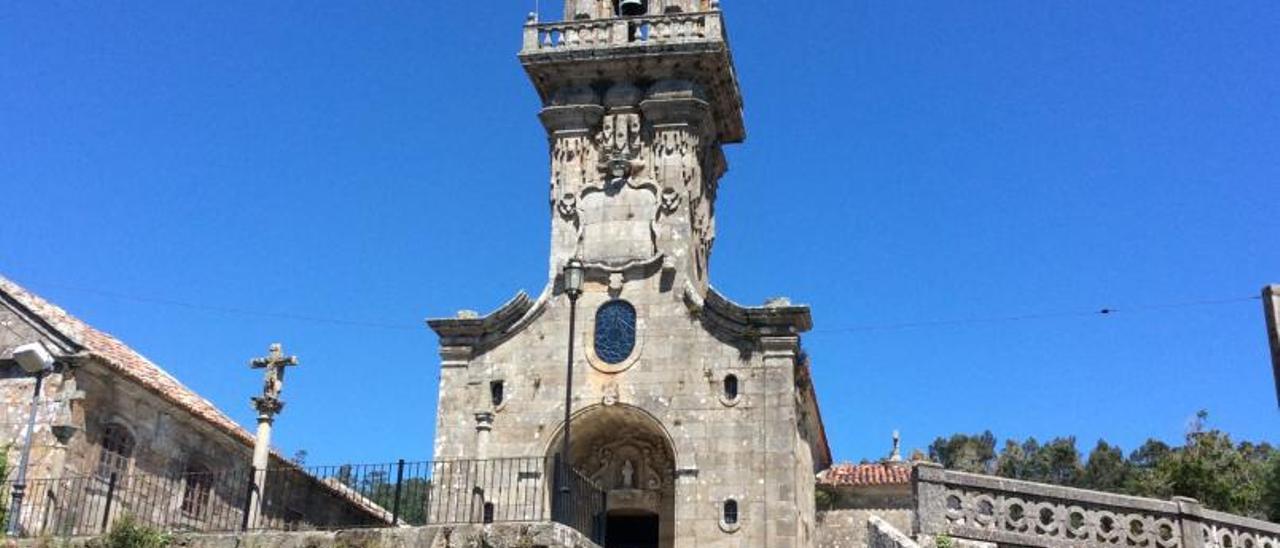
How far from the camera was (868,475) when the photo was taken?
3186cm

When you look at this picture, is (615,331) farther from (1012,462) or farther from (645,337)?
(1012,462)

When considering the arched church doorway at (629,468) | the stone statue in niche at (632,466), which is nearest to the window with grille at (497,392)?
the arched church doorway at (629,468)

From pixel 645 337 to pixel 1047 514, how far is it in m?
11.7

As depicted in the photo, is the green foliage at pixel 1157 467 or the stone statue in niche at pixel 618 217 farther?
the green foliage at pixel 1157 467

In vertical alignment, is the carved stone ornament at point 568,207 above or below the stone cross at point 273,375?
above

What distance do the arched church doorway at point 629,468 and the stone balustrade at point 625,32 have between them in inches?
336

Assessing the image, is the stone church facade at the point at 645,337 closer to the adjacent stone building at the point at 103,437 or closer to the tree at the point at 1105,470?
the adjacent stone building at the point at 103,437

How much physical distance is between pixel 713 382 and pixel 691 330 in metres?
1.28

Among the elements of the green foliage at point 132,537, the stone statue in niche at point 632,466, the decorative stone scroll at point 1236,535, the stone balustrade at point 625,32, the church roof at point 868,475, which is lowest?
the green foliage at point 132,537

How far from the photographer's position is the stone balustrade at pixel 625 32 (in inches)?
1144

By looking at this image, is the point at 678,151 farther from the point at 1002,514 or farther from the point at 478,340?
the point at 1002,514

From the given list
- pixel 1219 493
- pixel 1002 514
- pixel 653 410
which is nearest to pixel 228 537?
pixel 1002 514

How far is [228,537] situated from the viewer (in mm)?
15320

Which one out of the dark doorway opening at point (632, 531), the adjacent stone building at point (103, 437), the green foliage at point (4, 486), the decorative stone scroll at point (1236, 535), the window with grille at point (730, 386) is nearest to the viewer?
the decorative stone scroll at point (1236, 535)
